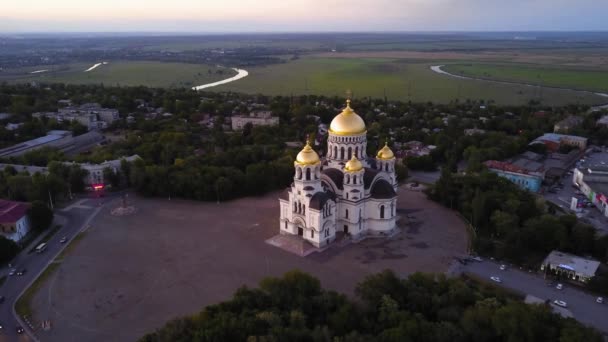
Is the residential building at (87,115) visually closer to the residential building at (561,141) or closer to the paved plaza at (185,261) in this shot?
the paved plaza at (185,261)

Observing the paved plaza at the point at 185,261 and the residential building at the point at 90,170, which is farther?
the residential building at the point at 90,170

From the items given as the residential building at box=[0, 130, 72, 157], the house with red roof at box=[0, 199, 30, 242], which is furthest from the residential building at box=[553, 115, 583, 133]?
the residential building at box=[0, 130, 72, 157]

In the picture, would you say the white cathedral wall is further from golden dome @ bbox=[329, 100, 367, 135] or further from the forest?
the forest

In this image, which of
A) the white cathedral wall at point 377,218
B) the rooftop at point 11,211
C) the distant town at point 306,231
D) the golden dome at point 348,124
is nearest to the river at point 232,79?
the distant town at point 306,231

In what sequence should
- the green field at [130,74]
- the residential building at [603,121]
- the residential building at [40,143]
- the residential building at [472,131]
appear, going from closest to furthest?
1. the residential building at [40,143]
2. the residential building at [472,131]
3. the residential building at [603,121]
4. the green field at [130,74]

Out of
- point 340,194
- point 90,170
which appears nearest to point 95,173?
point 90,170

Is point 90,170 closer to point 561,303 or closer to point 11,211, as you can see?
point 11,211
